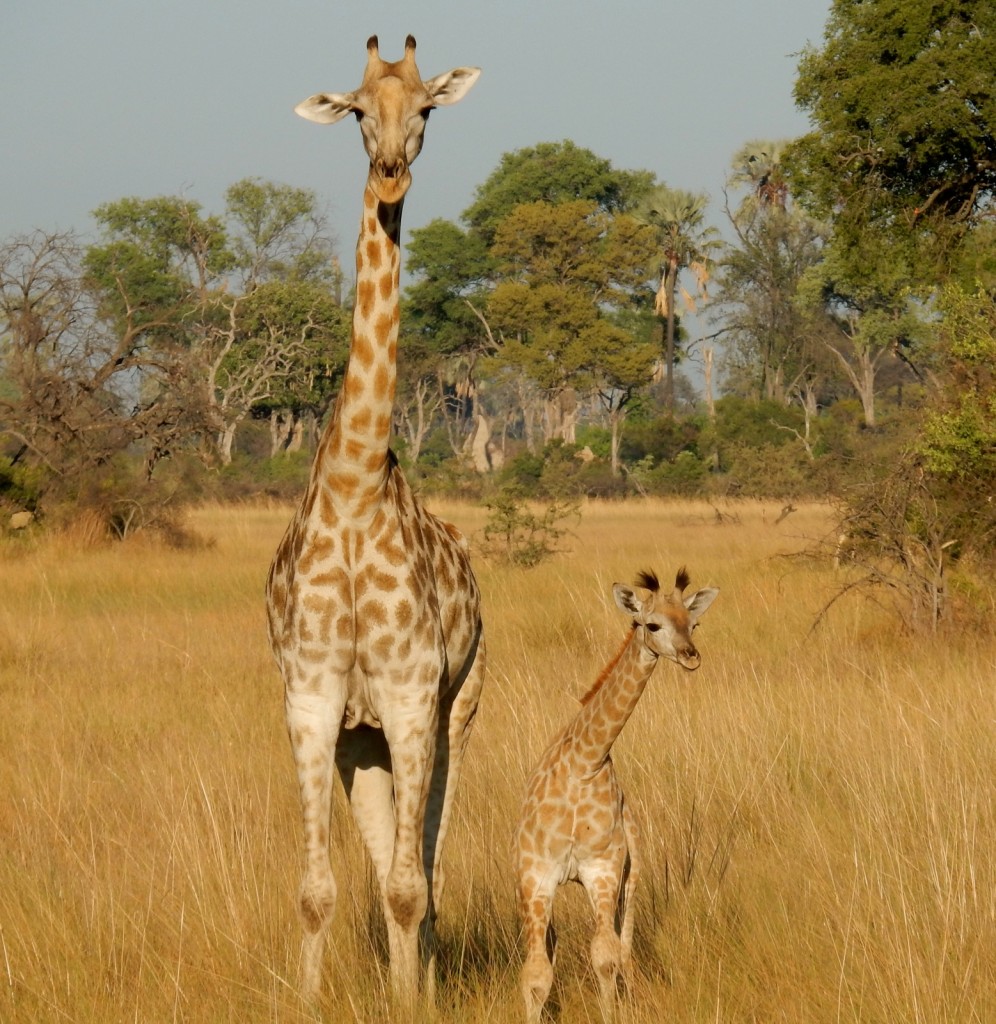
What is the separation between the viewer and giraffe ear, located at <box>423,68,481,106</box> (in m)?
4.05

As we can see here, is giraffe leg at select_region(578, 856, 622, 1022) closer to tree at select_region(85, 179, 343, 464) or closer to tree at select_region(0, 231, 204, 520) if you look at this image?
tree at select_region(0, 231, 204, 520)

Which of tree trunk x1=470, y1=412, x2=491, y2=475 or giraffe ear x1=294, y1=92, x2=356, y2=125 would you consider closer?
giraffe ear x1=294, y1=92, x2=356, y2=125

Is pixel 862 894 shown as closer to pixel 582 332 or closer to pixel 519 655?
pixel 519 655

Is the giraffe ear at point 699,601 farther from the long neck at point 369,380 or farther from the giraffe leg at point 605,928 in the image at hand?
the long neck at point 369,380

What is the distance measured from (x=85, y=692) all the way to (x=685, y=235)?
4553 cm

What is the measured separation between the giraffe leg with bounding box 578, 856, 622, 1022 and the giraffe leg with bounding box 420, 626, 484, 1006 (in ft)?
1.90

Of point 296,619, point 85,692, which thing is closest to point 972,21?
point 85,692

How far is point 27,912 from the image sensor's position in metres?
5.13

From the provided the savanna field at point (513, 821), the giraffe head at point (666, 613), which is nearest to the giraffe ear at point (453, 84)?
the giraffe head at point (666, 613)

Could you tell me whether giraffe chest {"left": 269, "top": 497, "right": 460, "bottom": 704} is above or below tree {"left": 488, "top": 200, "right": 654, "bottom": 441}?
below

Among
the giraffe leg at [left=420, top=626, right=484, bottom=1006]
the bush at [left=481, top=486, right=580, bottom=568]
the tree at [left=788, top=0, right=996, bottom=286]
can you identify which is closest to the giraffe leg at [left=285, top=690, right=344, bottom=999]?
the giraffe leg at [left=420, top=626, right=484, bottom=1006]

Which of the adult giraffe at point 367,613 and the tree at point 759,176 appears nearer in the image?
the adult giraffe at point 367,613

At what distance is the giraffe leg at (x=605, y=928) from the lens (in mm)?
4086

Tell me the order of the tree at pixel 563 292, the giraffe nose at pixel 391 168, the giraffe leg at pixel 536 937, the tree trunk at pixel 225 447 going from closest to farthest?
the giraffe nose at pixel 391 168
the giraffe leg at pixel 536 937
the tree trunk at pixel 225 447
the tree at pixel 563 292
